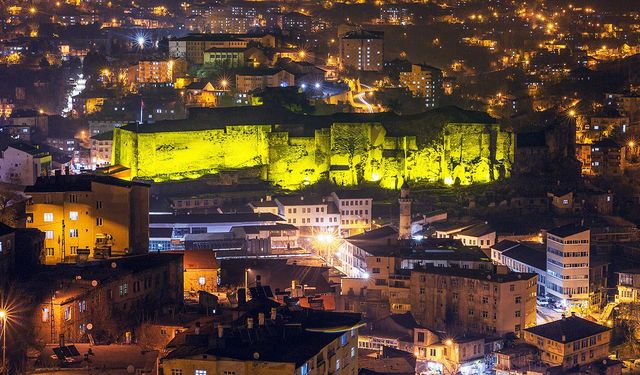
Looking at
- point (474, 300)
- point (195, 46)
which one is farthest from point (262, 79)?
point (474, 300)

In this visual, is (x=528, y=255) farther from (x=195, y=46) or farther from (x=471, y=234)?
(x=195, y=46)

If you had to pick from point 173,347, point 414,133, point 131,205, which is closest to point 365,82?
point 414,133

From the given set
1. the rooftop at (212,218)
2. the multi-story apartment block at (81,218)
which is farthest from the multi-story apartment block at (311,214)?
the multi-story apartment block at (81,218)

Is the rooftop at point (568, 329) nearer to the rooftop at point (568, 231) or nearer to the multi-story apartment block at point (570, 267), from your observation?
the multi-story apartment block at point (570, 267)

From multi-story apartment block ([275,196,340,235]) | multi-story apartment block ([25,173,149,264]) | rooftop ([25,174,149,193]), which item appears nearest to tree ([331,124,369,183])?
multi-story apartment block ([275,196,340,235])

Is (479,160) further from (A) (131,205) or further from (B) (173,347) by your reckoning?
(B) (173,347)

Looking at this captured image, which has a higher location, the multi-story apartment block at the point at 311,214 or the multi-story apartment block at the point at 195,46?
the multi-story apartment block at the point at 195,46

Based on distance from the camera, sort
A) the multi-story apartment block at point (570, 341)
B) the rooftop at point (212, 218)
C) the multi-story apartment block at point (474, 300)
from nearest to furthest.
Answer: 1. the multi-story apartment block at point (570, 341)
2. the multi-story apartment block at point (474, 300)
3. the rooftop at point (212, 218)
